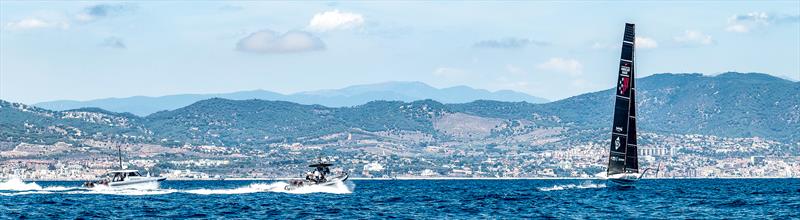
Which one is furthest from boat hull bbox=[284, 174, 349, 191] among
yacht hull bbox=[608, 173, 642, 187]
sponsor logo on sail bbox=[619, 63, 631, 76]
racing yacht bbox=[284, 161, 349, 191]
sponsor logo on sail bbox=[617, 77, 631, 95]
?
sponsor logo on sail bbox=[619, 63, 631, 76]

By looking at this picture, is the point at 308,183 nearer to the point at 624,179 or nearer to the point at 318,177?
the point at 318,177

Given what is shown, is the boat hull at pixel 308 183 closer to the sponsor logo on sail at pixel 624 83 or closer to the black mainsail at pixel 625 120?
the black mainsail at pixel 625 120

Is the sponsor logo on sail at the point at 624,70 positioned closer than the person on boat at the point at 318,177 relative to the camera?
Yes

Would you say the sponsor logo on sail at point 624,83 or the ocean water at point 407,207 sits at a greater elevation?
the sponsor logo on sail at point 624,83

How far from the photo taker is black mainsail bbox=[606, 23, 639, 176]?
174 metres

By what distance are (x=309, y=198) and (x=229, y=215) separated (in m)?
36.4

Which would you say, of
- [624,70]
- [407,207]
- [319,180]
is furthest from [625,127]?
[319,180]

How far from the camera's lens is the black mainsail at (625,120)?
570ft

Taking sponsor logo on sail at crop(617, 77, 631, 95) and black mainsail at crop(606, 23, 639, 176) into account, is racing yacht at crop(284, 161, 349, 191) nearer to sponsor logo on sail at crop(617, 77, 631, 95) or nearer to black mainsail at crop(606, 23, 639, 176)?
black mainsail at crop(606, 23, 639, 176)

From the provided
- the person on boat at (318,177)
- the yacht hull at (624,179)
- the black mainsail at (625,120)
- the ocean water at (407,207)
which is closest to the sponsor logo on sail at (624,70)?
the black mainsail at (625,120)

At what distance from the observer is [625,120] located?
176 m

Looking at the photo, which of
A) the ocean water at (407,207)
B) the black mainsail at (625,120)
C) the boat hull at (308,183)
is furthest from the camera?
the boat hull at (308,183)

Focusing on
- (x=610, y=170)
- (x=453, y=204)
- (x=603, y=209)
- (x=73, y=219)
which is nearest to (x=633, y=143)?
(x=610, y=170)

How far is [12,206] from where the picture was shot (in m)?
152
